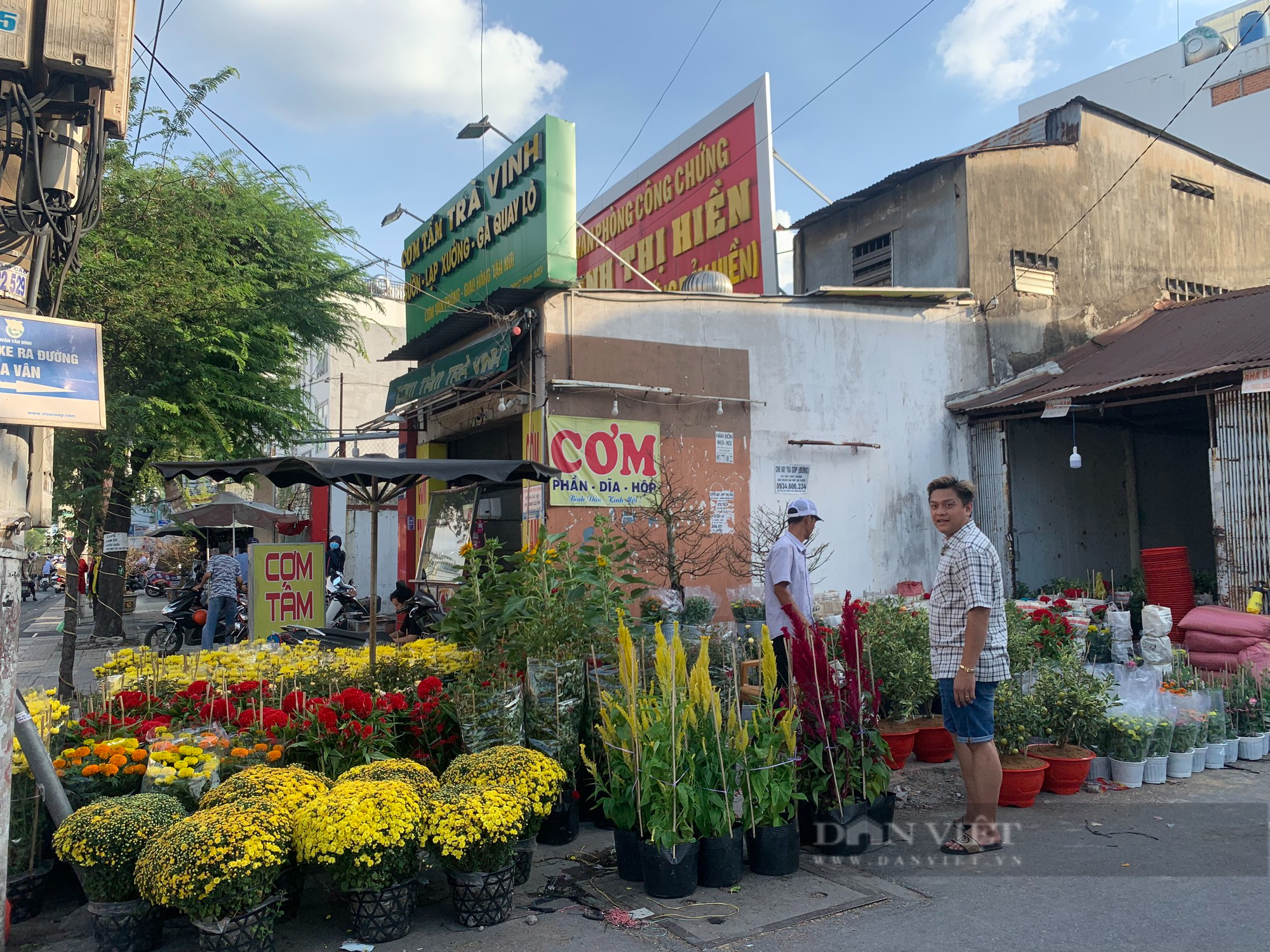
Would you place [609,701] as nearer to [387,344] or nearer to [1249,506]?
[1249,506]

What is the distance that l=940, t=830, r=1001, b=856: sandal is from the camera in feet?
15.7

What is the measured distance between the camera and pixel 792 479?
12.4 metres

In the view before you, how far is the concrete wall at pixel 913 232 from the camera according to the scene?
13875 millimetres

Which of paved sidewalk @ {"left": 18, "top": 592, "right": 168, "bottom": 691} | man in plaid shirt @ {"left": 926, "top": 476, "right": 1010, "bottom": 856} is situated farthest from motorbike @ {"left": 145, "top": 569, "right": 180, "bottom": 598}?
man in plaid shirt @ {"left": 926, "top": 476, "right": 1010, "bottom": 856}

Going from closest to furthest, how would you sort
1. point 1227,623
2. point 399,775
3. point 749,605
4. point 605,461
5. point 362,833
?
point 362,833, point 399,775, point 1227,623, point 749,605, point 605,461

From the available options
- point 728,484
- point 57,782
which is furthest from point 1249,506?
point 57,782

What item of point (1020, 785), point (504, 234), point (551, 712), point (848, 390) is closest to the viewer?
point (551, 712)

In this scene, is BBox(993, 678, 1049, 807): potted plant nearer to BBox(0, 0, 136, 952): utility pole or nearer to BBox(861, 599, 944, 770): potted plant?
BBox(861, 599, 944, 770): potted plant

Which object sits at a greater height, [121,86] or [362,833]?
[121,86]

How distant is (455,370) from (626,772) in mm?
8918

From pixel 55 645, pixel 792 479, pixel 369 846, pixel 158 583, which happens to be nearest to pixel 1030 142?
pixel 792 479

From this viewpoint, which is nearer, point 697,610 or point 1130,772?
point 1130,772

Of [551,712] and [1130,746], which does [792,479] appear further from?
[551,712]

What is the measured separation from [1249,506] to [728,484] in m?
6.23
